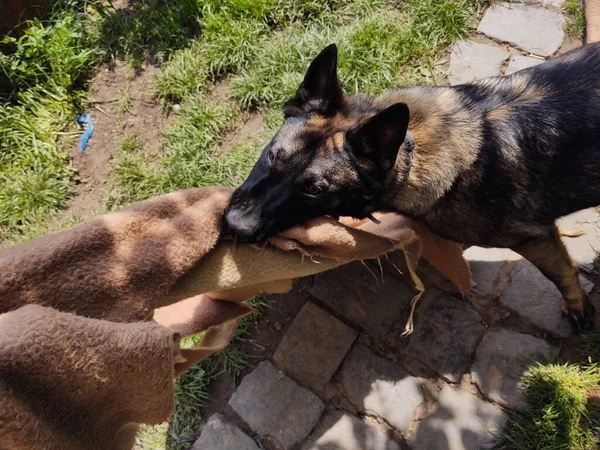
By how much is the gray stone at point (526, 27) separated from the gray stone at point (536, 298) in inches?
74.0

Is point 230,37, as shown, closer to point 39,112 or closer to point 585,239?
point 39,112

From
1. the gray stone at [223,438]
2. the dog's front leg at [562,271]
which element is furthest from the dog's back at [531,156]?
the gray stone at [223,438]

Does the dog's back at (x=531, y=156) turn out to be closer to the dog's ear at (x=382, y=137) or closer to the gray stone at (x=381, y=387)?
the dog's ear at (x=382, y=137)

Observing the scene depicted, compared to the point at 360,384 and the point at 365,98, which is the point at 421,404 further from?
the point at 365,98

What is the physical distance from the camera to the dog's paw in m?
3.08

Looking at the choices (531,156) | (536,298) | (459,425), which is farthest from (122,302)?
(536,298)

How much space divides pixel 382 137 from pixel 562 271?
4.73 feet

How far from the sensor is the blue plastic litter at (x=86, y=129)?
4.45 metres

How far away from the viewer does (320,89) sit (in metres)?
2.80

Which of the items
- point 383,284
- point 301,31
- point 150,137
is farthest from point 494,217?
point 150,137


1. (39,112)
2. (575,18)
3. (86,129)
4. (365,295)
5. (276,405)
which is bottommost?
(276,405)

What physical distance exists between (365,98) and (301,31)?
185cm

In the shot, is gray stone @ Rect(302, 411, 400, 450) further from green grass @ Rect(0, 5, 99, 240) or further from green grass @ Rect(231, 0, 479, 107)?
green grass @ Rect(0, 5, 99, 240)

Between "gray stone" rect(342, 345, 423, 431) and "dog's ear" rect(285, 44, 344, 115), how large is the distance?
1538 millimetres
